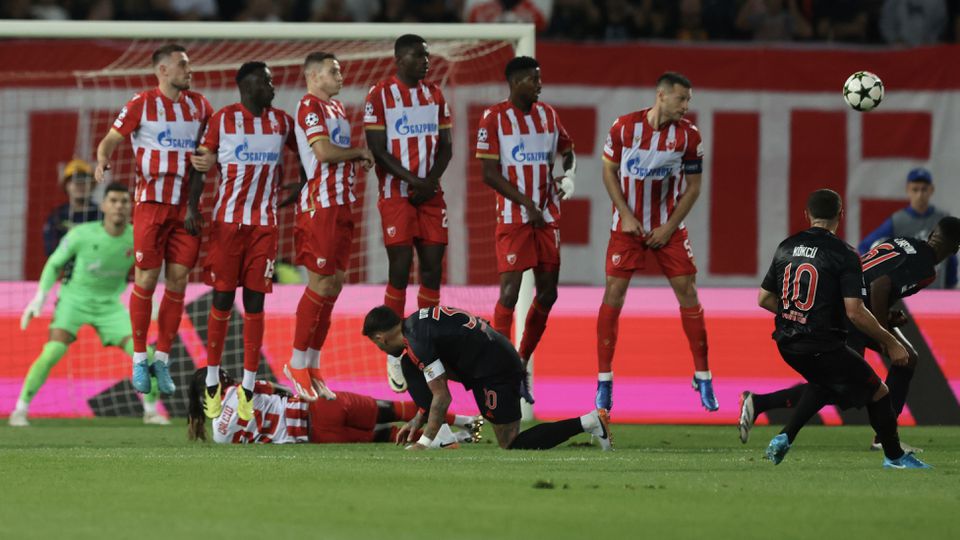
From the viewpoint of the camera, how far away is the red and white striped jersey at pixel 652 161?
36.2 feet

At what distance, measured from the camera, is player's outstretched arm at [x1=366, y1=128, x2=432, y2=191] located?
1105 centimetres

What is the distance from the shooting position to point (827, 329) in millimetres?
8453

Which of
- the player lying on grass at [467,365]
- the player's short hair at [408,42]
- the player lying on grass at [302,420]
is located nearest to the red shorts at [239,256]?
the player lying on grass at [302,420]

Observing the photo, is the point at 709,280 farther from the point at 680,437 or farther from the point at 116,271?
the point at 116,271

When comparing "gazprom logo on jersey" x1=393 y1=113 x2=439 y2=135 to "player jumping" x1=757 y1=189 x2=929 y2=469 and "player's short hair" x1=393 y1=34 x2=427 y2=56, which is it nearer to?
"player's short hair" x1=393 y1=34 x2=427 y2=56

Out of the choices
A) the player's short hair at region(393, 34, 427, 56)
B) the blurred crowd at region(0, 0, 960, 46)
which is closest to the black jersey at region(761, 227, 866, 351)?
the player's short hair at region(393, 34, 427, 56)

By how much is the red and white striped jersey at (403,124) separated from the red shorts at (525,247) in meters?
0.75

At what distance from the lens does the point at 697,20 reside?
55.4 ft

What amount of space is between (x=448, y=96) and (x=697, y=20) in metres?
3.25

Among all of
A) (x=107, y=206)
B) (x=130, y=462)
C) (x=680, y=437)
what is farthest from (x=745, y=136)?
(x=130, y=462)

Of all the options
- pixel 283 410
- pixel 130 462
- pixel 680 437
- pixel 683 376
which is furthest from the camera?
pixel 683 376

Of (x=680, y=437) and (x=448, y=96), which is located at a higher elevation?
(x=448, y=96)

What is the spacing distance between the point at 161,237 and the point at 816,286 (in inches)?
204

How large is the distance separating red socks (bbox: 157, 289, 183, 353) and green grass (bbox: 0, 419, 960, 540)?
143 centimetres
